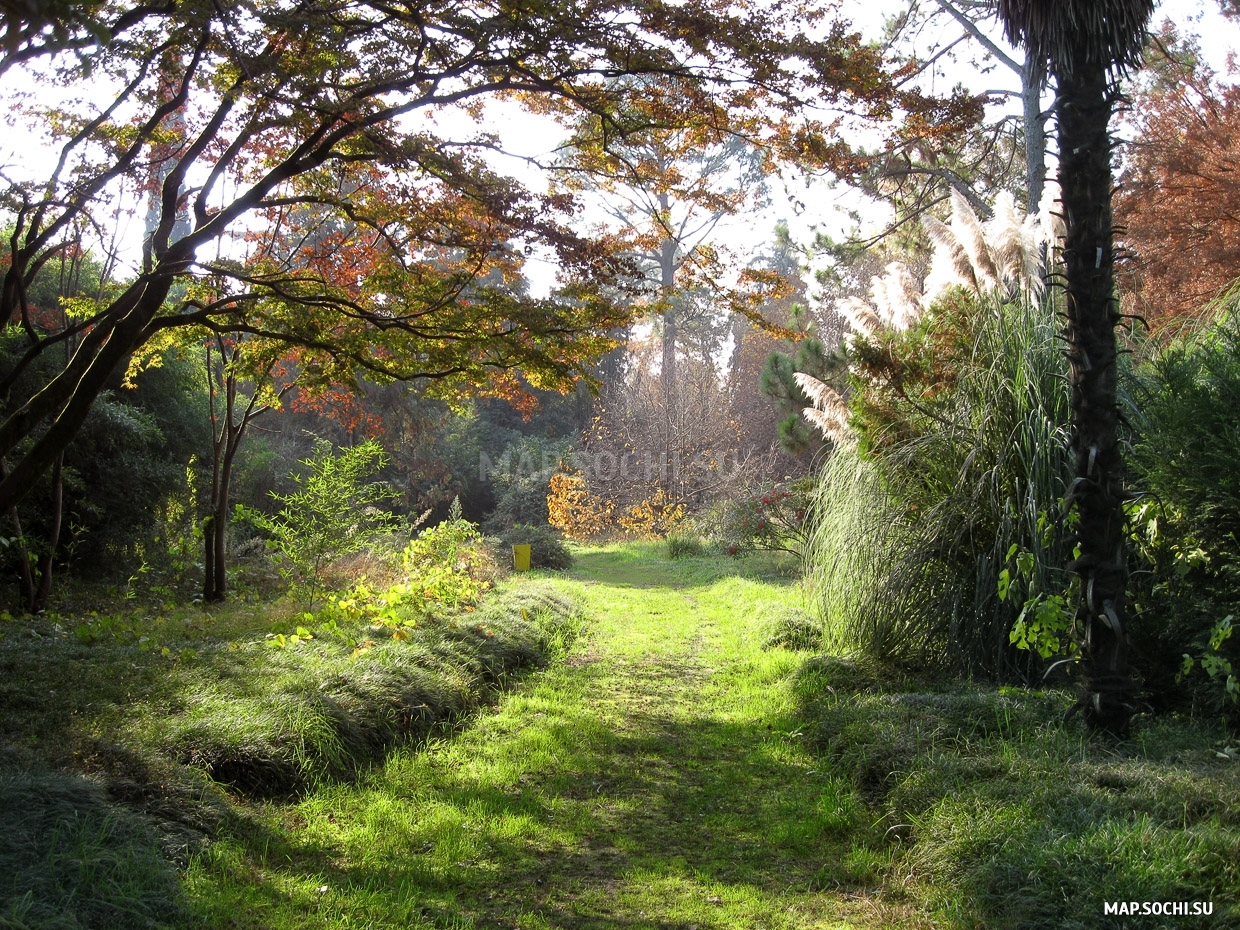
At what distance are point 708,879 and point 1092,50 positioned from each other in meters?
4.17

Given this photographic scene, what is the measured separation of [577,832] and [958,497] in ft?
10.6

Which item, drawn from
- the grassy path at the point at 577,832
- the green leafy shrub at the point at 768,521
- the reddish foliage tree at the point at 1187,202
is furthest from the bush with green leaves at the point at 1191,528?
the reddish foliage tree at the point at 1187,202

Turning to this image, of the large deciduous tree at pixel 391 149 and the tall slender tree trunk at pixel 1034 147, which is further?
the tall slender tree trunk at pixel 1034 147

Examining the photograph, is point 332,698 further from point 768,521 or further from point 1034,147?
point 1034,147

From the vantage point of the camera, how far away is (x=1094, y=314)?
4.25 metres

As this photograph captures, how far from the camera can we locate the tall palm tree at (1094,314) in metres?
4.18

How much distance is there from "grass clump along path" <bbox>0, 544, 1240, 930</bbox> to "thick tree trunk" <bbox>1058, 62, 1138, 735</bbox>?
34 centimetres

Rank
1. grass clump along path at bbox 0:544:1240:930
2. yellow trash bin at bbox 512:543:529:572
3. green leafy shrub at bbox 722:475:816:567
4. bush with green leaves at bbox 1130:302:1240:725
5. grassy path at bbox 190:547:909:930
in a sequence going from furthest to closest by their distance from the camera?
yellow trash bin at bbox 512:543:529:572 → green leafy shrub at bbox 722:475:816:567 → bush with green leaves at bbox 1130:302:1240:725 → grassy path at bbox 190:547:909:930 → grass clump along path at bbox 0:544:1240:930

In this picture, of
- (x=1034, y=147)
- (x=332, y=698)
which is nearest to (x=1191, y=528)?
(x=332, y=698)

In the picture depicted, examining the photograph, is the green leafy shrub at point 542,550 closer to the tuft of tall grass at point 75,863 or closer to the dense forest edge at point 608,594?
the dense forest edge at point 608,594

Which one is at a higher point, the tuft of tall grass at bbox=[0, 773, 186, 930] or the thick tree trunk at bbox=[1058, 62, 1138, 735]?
the thick tree trunk at bbox=[1058, 62, 1138, 735]

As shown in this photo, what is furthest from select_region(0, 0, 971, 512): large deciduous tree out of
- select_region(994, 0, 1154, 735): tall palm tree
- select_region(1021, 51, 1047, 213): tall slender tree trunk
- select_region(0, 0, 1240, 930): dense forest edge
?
select_region(1021, 51, 1047, 213): tall slender tree trunk

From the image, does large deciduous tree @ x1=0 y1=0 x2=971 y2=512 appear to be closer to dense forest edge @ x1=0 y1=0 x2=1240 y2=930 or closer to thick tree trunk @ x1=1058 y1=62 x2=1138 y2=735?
dense forest edge @ x1=0 y1=0 x2=1240 y2=930

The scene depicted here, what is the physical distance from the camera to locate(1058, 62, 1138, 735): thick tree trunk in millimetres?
4180
